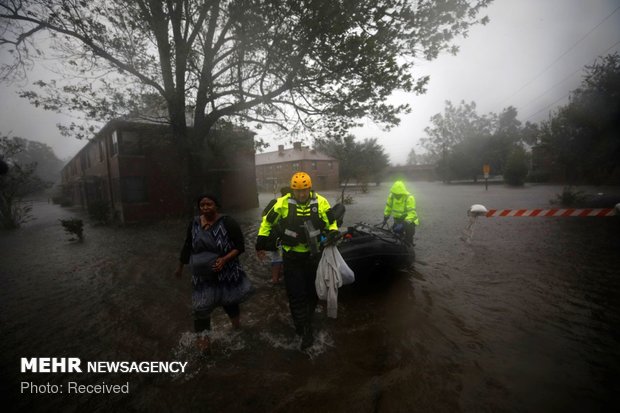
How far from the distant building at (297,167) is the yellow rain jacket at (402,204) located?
3417cm

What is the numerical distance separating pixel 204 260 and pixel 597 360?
4472 millimetres

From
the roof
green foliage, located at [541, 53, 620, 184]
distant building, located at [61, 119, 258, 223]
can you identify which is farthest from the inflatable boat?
the roof

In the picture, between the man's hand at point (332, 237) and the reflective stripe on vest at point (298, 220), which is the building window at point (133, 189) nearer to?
the reflective stripe on vest at point (298, 220)

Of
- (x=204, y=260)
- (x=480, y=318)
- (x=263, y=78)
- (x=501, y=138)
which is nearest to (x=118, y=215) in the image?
(x=263, y=78)

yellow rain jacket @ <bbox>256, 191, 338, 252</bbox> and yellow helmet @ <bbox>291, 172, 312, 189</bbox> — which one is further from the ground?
yellow helmet @ <bbox>291, 172, 312, 189</bbox>

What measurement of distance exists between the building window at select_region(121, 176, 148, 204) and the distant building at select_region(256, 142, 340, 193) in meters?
24.5

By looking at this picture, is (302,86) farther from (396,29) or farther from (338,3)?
(396,29)

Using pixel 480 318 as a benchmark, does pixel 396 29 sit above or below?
above

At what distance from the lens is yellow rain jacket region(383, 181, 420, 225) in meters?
5.98

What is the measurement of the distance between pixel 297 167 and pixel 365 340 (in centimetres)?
3856

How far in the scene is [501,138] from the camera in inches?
1532

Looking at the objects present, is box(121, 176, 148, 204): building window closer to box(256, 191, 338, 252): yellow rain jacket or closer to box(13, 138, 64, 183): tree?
box(256, 191, 338, 252): yellow rain jacket

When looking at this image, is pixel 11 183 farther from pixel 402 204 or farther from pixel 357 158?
pixel 357 158

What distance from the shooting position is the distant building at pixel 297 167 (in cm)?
4131
